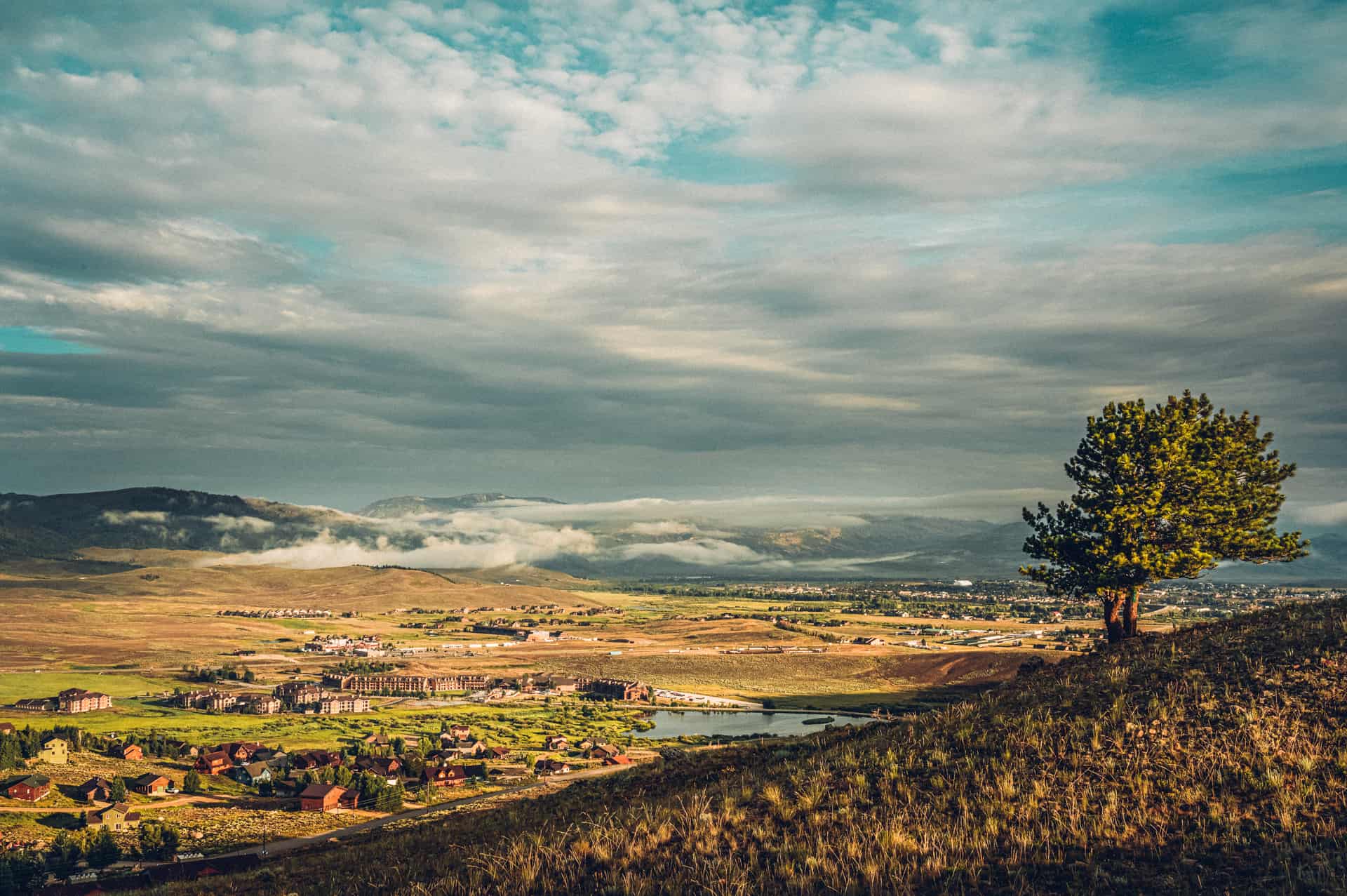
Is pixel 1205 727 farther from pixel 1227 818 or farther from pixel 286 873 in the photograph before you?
pixel 286 873

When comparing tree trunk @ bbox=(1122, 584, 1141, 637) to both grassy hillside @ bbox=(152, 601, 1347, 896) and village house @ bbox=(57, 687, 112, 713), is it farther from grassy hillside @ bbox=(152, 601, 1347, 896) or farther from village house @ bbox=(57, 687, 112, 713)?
village house @ bbox=(57, 687, 112, 713)

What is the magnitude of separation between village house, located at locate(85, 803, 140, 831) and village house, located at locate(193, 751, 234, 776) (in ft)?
77.7

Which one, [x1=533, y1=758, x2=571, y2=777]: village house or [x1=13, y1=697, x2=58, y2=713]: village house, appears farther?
[x1=13, y1=697, x2=58, y2=713]: village house

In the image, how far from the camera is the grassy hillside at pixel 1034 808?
46.8 feet

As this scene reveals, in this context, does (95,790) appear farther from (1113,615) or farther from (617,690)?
(617,690)

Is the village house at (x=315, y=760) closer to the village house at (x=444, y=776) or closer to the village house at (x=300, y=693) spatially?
the village house at (x=444, y=776)

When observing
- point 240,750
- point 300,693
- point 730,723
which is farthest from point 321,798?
point 300,693

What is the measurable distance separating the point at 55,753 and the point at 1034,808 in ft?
418

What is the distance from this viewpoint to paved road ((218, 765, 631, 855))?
204 feet

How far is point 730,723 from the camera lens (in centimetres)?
13350

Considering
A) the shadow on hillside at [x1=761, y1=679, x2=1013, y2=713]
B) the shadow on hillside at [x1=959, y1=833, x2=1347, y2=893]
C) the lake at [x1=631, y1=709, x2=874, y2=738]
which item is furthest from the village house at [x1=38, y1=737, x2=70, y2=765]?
the shadow on hillside at [x1=959, y1=833, x2=1347, y2=893]

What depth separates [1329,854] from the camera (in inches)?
534

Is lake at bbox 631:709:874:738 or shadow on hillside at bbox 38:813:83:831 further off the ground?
shadow on hillside at bbox 38:813:83:831

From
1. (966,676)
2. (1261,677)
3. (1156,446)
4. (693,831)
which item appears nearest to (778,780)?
(693,831)
